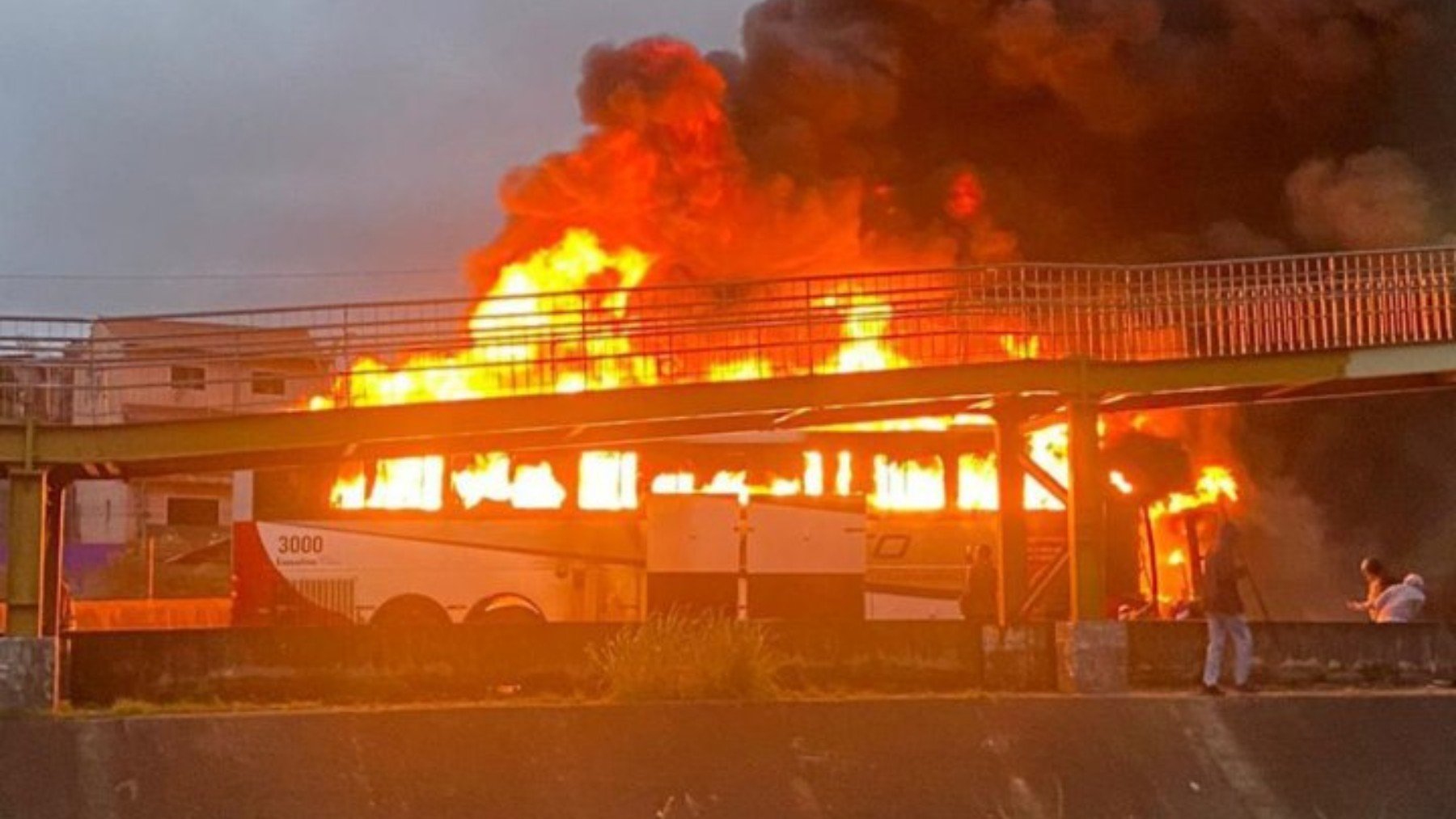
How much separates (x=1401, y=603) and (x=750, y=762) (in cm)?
799

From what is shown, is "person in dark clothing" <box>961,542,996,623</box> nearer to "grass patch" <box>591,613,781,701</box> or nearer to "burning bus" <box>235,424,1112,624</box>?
"burning bus" <box>235,424,1112,624</box>

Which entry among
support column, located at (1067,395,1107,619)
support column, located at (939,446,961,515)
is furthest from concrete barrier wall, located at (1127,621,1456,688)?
support column, located at (939,446,961,515)

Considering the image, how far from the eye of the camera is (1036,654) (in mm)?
14875

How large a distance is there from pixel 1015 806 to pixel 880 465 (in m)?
8.22

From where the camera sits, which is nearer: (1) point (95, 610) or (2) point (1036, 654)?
(2) point (1036, 654)

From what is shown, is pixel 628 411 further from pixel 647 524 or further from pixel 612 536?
pixel 612 536

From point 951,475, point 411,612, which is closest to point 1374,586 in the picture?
point 951,475

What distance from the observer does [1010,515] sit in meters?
15.5

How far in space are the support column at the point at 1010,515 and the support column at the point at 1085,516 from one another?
1.83 ft

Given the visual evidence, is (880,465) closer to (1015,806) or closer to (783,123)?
(1015,806)

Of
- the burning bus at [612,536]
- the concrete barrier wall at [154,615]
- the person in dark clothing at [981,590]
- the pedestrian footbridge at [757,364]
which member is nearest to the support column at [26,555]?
the pedestrian footbridge at [757,364]

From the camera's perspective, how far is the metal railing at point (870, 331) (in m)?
15.9

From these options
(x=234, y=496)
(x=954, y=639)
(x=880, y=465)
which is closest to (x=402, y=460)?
(x=234, y=496)

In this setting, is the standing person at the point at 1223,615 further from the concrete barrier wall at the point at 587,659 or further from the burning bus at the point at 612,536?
the burning bus at the point at 612,536
